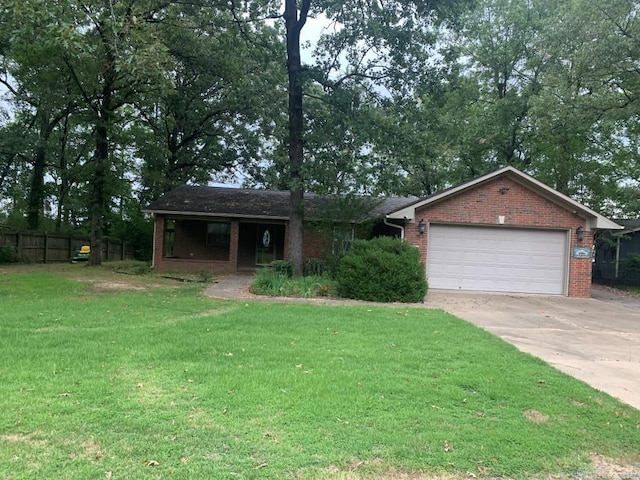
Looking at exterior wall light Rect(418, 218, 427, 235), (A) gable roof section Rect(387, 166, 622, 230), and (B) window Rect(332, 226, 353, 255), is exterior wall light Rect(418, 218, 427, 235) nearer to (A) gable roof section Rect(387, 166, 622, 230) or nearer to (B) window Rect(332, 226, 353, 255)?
(A) gable roof section Rect(387, 166, 622, 230)

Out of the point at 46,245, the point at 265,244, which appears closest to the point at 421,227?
the point at 265,244

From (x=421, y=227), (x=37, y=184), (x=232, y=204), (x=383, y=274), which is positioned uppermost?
(x=37, y=184)

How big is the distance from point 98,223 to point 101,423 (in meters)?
20.1

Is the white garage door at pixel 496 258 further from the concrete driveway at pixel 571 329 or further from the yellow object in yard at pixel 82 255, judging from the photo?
the yellow object in yard at pixel 82 255

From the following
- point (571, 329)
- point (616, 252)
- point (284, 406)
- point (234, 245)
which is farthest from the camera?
point (616, 252)

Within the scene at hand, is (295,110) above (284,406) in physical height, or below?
above

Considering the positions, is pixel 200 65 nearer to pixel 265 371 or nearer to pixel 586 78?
pixel 586 78

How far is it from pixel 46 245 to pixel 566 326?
79.8ft

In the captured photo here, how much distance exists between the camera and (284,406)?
4141 mm

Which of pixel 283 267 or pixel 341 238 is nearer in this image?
pixel 283 267

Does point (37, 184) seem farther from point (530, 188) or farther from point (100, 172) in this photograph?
point (530, 188)

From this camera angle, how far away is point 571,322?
10.0 meters

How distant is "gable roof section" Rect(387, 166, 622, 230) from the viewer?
15234 mm

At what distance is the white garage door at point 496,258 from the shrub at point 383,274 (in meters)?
3.38
